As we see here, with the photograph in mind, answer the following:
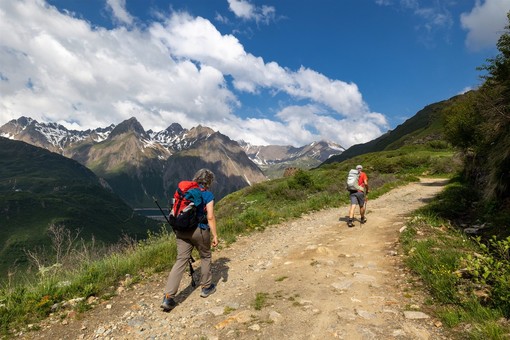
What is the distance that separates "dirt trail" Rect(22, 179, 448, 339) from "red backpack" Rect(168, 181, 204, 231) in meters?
1.88

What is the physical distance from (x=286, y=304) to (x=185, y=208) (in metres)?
3.15

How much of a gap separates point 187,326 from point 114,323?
1.67 m

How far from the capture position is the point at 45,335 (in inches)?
252

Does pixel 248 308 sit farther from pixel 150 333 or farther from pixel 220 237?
pixel 220 237

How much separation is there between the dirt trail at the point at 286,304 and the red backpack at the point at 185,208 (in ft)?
6.16

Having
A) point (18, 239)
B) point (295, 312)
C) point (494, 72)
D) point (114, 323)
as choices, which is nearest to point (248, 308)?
point (295, 312)

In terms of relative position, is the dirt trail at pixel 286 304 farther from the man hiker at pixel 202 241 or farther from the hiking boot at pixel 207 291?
the man hiker at pixel 202 241

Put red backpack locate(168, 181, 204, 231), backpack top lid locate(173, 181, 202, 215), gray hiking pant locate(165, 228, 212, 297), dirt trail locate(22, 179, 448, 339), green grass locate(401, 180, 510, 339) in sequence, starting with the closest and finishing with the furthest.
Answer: green grass locate(401, 180, 510, 339)
dirt trail locate(22, 179, 448, 339)
red backpack locate(168, 181, 204, 231)
backpack top lid locate(173, 181, 202, 215)
gray hiking pant locate(165, 228, 212, 297)

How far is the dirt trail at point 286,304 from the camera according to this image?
19.3ft

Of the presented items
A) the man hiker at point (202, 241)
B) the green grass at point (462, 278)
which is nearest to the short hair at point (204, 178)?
the man hiker at point (202, 241)

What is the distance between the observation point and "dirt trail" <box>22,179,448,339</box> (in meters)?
5.88

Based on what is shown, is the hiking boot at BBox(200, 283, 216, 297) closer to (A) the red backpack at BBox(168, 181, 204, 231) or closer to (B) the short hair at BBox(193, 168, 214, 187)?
(A) the red backpack at BBox(168, 181, 204, 231)

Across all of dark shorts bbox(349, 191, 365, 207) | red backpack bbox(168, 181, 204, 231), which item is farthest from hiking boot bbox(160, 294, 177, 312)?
dark shorts bbox(349, 191, 365, 207)

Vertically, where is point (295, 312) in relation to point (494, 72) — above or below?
below
